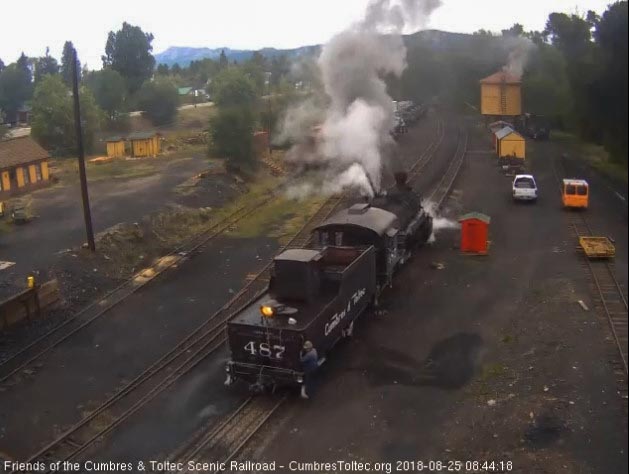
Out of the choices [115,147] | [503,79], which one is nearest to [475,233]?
[503,79]

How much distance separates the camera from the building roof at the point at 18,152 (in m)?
33.4

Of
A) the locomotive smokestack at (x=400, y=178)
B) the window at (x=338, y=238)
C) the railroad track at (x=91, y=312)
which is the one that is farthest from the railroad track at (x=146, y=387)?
the locomotive smokestack at (x=400, y=178)

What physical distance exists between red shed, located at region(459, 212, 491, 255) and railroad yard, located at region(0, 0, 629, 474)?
0.26 ft

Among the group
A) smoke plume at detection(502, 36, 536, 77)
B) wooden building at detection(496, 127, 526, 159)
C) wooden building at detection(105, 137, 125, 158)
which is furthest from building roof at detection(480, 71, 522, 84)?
wooden building at detection(105, 137, 125, 158)

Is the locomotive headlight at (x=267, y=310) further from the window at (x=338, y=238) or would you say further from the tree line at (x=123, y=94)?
the tree line at (x=123, y=94)

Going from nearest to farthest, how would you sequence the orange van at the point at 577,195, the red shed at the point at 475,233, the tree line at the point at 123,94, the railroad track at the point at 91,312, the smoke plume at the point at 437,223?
the railroad track at the point at 91,312, the red shed at the point at 475,233, the smoke plume at the point at 437,223, the orange van at the point at 577,195, the tree line at the point at 123,94

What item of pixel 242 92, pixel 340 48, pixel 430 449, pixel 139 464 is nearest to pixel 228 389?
Result: pixel 139 464

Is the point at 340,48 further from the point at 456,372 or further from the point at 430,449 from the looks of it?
the point at 430,449

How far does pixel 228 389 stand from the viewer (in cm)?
1384

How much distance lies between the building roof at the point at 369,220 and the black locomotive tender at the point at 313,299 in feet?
0.09

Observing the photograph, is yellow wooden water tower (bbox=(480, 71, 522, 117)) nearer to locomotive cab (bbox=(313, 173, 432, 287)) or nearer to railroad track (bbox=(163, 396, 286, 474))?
locomotive cab (bbox=(313, 173, 432, 287))

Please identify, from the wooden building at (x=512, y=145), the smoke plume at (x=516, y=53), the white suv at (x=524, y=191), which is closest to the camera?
the white suv at (x=524, y=191)

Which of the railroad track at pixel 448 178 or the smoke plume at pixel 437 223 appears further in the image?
the railroad track at pixel 448 178

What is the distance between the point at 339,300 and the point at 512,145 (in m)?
28.2
